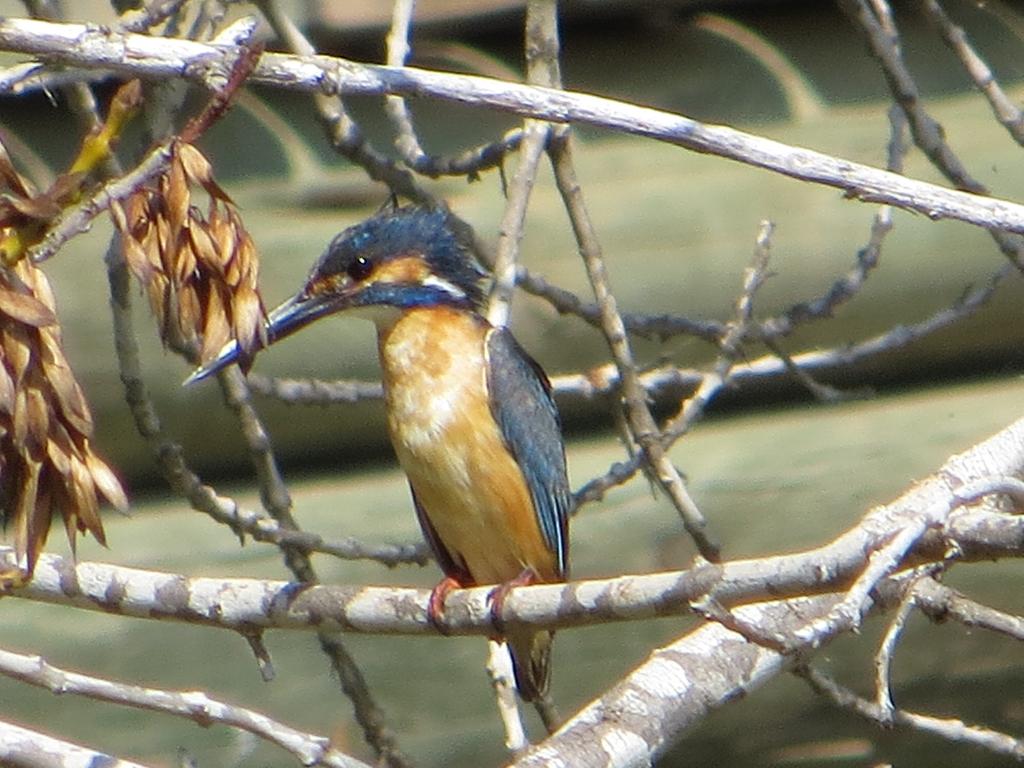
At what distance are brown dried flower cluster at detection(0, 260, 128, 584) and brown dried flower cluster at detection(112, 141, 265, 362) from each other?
0.10 metres

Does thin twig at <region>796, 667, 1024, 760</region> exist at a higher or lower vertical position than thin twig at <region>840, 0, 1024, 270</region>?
lower

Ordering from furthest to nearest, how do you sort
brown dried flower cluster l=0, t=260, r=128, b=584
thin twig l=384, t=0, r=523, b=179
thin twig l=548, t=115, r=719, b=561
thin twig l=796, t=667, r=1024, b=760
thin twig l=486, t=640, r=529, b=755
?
1. thin twig l=384, t=0, r=523, b=179
2. thin twig l=548, t=115, r=719, b=561
3. thin twig l=486, t=640, r=529, b=755
4. thin twig l=796, t=667, r=1024, b=760
5. brown dried flower cluster l=0, t=260, r=128, b=584

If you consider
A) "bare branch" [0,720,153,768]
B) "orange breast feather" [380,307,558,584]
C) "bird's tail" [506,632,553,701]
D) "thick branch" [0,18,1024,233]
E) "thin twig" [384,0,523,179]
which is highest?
"thin twig" [384,0,523,179]

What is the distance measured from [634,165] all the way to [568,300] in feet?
1.98

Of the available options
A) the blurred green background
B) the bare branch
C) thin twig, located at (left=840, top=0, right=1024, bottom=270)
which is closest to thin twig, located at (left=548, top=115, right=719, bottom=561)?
thin twig, located at (left=840, top=0, right=1024, bottom=270)

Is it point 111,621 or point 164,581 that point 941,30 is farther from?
point 111,621

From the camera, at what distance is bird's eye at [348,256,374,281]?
2875 millimetres

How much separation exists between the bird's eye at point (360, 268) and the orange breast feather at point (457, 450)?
11 centimetres

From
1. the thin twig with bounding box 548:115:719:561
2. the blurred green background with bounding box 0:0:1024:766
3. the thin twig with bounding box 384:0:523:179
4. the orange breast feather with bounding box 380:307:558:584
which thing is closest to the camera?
the thin twig with bounding box 548:115:719:561

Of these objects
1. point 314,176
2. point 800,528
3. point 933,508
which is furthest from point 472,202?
point 933,508

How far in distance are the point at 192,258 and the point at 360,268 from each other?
139cm

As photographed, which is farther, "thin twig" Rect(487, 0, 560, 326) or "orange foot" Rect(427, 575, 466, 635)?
"thin twig" Rect(487, 0, 560, 326)

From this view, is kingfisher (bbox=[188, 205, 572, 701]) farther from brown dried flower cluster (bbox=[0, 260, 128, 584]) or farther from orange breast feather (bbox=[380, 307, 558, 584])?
brown dried flower cluster (bbox=[0, 260, 128, 584])

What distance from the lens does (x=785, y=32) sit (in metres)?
3.27
